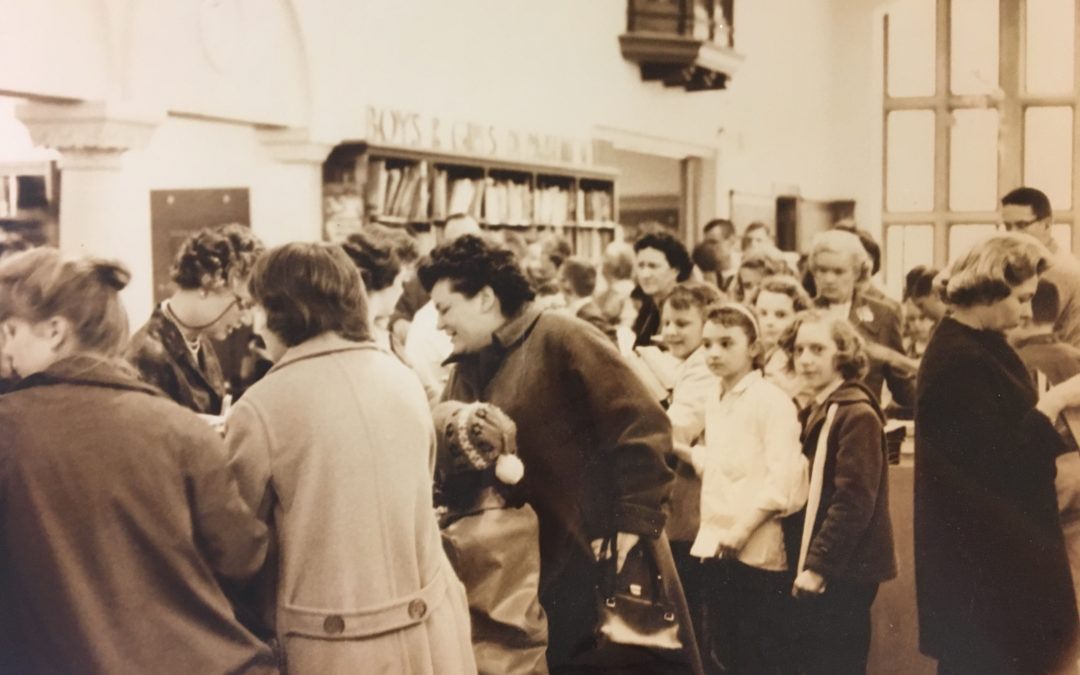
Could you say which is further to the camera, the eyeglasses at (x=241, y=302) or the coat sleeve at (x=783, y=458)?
the coat sleeve at (x=783, y=458)

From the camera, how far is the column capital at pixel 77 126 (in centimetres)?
163

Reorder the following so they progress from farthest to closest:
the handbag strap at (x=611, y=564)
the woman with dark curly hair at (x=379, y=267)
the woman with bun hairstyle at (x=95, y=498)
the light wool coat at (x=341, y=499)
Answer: the handbag strap at (x=611, y=564), the woman with dark curly hair at (x=379, y=267), the light wool coat at (x=341, y=499), the woman with bun hairstyle at (x=95, y=498)

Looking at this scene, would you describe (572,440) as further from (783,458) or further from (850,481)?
(850,481)

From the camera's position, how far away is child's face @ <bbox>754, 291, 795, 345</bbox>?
2.23 metres

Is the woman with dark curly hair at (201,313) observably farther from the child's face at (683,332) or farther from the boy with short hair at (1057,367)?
the boy with short hair at (1057,367)

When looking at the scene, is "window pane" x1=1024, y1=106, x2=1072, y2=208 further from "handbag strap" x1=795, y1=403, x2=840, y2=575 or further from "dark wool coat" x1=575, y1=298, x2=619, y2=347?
"dark wool coat" x1=575, y1=298, x2=619, y2=347

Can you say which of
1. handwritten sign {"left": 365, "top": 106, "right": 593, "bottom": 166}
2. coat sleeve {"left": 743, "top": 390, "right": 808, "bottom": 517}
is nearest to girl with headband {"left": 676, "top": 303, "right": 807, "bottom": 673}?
coat sleeve {"left": 743, "top": 390, "right": 808, "bottom": 517}

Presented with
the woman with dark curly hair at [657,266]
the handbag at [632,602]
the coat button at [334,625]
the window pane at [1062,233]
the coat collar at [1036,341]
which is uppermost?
the window pane at [1062,233]

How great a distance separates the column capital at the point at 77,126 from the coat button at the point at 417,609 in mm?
840

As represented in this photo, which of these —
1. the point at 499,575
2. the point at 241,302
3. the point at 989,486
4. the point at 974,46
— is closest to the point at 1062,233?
the point at 974,46

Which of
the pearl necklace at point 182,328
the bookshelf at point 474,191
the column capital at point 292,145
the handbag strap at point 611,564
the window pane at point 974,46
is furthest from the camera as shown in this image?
the window pane at point 974,46

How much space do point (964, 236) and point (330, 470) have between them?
1.47 m

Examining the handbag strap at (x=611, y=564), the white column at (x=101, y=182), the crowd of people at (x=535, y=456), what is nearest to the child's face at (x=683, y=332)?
the crowd of people at (x=535, y=456)

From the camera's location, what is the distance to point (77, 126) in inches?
64.5
